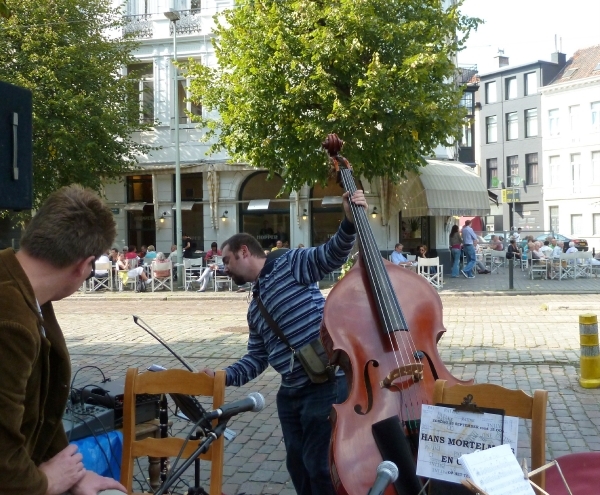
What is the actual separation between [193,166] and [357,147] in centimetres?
916

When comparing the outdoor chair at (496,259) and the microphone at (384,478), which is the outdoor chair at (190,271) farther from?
the microphone at (384,478)

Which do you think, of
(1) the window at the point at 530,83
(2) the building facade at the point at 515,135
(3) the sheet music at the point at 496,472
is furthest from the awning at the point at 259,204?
(1) the window at the point at 530,83

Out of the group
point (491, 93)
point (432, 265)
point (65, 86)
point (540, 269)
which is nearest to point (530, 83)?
point (491, 93)

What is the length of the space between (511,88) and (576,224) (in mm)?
13274

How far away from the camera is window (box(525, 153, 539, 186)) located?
5194cm

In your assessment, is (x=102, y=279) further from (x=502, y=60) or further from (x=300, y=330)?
(x=502, y=60)

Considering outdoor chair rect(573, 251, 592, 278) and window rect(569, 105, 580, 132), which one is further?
window rect(569, 105, 580, 132)

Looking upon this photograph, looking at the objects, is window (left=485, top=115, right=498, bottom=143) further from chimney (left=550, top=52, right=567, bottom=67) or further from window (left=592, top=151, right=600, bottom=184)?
window (left=592, top=151, right=600, bottom=184)

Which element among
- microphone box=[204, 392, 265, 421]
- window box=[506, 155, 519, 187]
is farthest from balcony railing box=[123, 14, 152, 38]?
window box=[506, 155, 519, 187]

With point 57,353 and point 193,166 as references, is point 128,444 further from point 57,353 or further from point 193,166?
point 193,166

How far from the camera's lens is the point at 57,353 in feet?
7.75

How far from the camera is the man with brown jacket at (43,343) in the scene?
2.05 meters

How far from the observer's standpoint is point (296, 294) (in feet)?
12.4

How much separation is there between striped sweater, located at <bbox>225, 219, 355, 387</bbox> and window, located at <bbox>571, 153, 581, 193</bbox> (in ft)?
154
